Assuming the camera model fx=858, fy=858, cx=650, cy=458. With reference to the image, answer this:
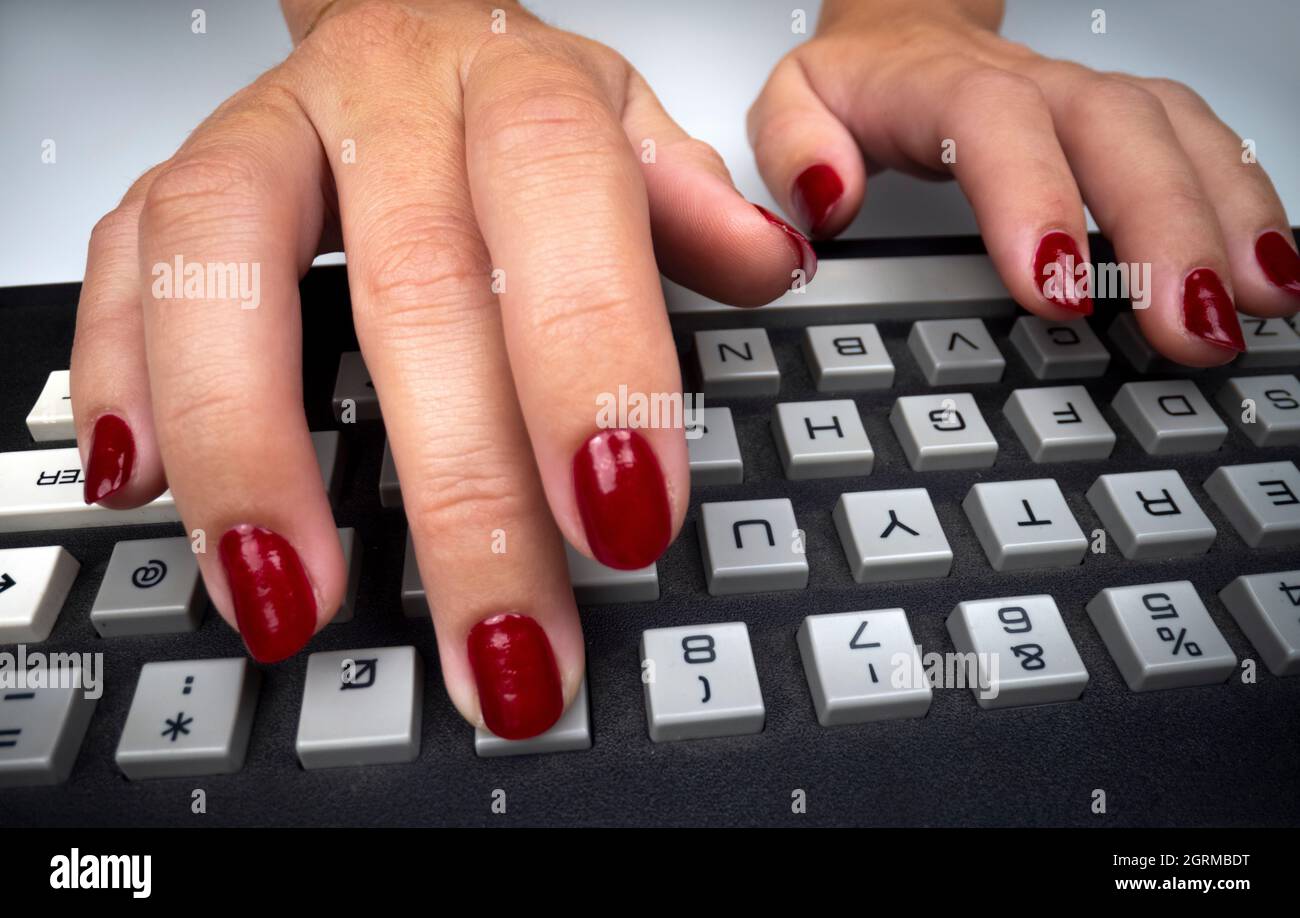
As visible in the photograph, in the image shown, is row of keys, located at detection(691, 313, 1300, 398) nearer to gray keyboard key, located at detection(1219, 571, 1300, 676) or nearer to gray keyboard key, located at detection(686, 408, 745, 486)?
gray keyboard key, located at detection(686, 408, 745, 486)

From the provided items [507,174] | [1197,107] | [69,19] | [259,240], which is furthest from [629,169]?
[69,19]

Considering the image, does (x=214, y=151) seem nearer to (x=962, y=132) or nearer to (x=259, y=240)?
(x=259, y=240)

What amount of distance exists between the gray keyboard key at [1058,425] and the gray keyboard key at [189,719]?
46 cm

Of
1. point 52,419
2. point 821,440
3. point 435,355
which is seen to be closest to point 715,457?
point 821,440

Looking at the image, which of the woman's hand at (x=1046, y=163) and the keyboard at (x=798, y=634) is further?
the woman's hand at (x=1046, y=163)

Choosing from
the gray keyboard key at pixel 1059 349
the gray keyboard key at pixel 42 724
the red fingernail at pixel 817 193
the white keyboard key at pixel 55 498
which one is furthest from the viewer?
the red fingernail at pixel 817 193

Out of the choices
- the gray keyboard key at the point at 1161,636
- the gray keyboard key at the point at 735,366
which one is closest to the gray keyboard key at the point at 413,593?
the gray keyboard key at the point at 735,366

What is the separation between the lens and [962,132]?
2.16ft

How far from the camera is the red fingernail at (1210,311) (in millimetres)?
534

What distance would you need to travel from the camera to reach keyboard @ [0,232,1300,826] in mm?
377

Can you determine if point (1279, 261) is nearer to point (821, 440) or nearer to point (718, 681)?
point (821, 440)

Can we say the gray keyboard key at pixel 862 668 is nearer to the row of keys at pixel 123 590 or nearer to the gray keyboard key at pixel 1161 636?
the gray keyboard key at pixel 1161 636

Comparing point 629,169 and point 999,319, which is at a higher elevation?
point 629,169
